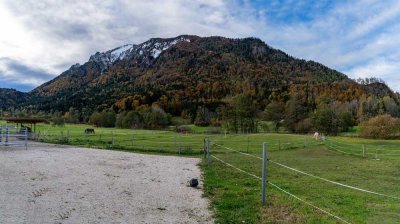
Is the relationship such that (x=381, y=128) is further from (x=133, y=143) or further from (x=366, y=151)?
(x=133, y=143)

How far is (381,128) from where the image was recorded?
76.2m

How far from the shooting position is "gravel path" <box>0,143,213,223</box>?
8750 mm

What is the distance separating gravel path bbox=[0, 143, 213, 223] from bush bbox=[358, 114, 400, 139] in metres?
70.8

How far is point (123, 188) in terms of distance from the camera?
41.7ft

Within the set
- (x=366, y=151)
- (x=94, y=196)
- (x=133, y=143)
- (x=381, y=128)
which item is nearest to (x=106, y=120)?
(x=133, y=143)

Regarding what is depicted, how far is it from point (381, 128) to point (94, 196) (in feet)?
255

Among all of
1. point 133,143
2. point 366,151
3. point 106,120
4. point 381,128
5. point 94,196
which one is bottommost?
point 366,151

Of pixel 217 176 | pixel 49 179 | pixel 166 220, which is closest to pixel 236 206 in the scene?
pixel 166 220

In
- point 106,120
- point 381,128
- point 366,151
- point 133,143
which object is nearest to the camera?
point 366,151

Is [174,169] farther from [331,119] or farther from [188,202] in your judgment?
[331,119]

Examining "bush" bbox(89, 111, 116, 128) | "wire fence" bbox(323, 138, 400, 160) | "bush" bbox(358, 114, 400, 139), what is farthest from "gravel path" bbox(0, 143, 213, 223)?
"bush" bbox(89, 111, 116, 128)

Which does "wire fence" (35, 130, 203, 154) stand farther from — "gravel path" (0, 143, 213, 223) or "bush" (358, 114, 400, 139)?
"bush" (358, 114, 400, 139)

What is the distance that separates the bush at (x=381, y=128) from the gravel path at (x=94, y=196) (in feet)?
232

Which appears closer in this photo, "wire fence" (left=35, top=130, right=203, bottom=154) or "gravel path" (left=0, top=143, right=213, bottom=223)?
"gravel path" (left=0, top=143, right=213, bottom=223)
